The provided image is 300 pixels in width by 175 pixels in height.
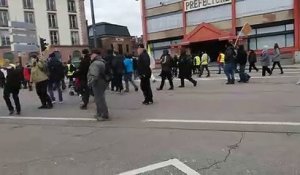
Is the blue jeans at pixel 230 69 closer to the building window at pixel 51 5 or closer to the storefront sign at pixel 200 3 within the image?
the storefront sign at pixel 200 3

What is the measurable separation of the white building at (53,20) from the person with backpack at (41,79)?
48.4 metres

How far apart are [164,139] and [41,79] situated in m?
6.17

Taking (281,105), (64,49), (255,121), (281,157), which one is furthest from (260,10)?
(64,49)

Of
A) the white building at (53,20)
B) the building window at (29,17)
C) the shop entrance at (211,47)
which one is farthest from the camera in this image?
the building window at (29,17)

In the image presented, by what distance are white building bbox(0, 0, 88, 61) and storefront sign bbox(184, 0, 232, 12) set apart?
27.2m

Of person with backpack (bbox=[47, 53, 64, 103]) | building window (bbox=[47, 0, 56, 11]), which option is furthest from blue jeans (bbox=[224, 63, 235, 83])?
building window (bbox=[47, 0, 56, 11])

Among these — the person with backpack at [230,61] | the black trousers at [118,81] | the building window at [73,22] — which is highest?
the building window at [73,22]

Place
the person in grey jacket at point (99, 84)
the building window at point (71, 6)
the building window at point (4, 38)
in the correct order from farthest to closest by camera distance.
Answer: the building window at point (71, 6) → the building window at point (4, 38) → the person in grey jacket at point (99, 84)

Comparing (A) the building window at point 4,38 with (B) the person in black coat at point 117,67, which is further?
(A) the building window at point 4,38

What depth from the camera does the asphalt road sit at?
5508 millimetres

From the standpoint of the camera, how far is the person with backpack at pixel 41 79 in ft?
39.4

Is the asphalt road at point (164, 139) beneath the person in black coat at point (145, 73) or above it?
beneath

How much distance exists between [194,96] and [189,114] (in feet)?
11.2

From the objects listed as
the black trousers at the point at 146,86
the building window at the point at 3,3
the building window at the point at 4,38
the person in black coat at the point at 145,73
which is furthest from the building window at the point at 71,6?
the black trousers at the point at 146,86
